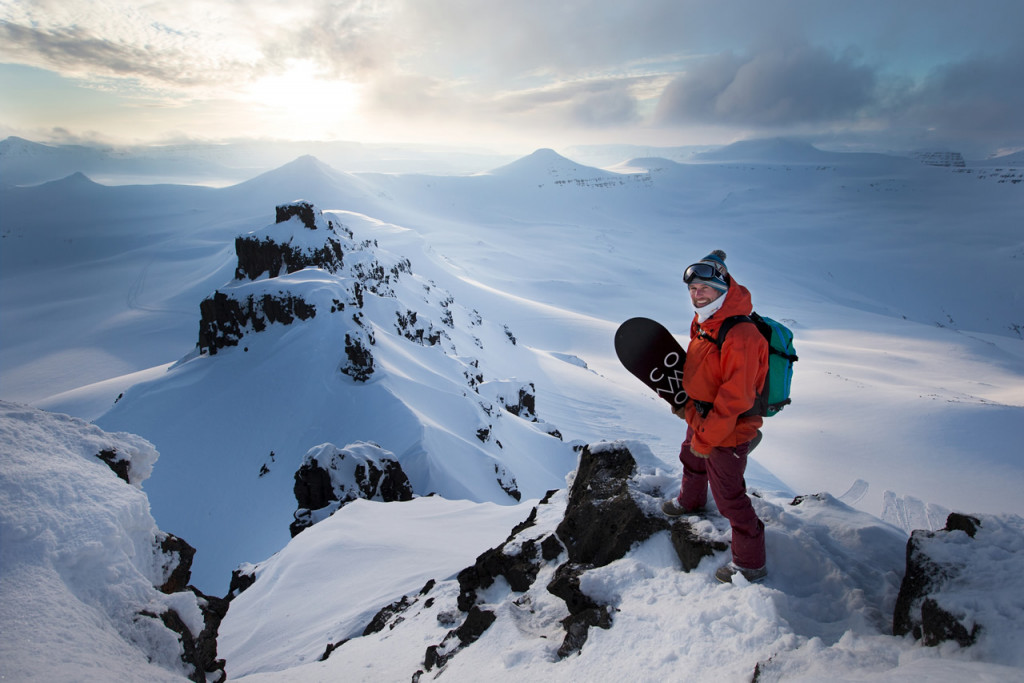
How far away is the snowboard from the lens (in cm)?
405

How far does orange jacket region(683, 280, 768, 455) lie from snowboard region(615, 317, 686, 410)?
15 centimetres

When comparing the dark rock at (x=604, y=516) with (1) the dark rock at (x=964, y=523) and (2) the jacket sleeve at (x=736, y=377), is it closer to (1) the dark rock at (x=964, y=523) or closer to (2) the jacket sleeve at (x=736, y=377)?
(2) the jacket sleeve at (x=736, y=377)

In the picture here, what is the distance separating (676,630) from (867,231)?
5620 inches

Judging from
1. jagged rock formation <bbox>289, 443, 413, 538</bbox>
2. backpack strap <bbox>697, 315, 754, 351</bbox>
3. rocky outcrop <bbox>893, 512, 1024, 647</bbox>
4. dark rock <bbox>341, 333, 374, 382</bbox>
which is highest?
backpack strap <bbox>697, 315, 754, 351</bbox>

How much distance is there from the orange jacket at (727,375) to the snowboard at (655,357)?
0.48 ft

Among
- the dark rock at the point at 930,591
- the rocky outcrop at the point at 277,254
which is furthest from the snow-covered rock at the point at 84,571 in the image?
the rocky outcrop at the point at 277,254

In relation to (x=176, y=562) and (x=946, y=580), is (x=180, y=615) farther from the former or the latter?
(x=946, y=580)

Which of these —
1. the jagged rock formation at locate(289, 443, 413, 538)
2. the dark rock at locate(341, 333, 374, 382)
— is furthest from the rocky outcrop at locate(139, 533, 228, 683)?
the dark rock at locate(341, 333, 374, 382)

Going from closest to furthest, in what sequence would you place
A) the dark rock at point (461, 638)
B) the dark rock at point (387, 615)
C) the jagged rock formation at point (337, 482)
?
the dark rock at point (461, 638)
the dark rock at point (387, 615)
the jagged rock formation at point (337, 482)

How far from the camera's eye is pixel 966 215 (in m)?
122

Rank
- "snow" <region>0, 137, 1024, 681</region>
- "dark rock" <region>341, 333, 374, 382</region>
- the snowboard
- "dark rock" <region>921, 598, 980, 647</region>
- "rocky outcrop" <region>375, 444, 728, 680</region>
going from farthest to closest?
1. "dark rock" <region>341, 333, 374, 382</region>
2. the snowboard
3. "rocky outcrop" <region>375, 444, 728, 680</region>
4. "snow" <region>0, 137, 1024, 681</region>
5. "dark rock" <region>921, 598, 980, 647</region>

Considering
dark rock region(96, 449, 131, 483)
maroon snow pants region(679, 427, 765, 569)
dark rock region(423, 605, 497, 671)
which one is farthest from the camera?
dark rock region(96, 449, 131, 483)

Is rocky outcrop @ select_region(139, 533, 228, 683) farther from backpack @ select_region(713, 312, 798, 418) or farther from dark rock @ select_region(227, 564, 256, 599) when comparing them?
dark rock @ select_region(227, 564, 256, 599)

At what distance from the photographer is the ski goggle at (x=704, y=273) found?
355cm
